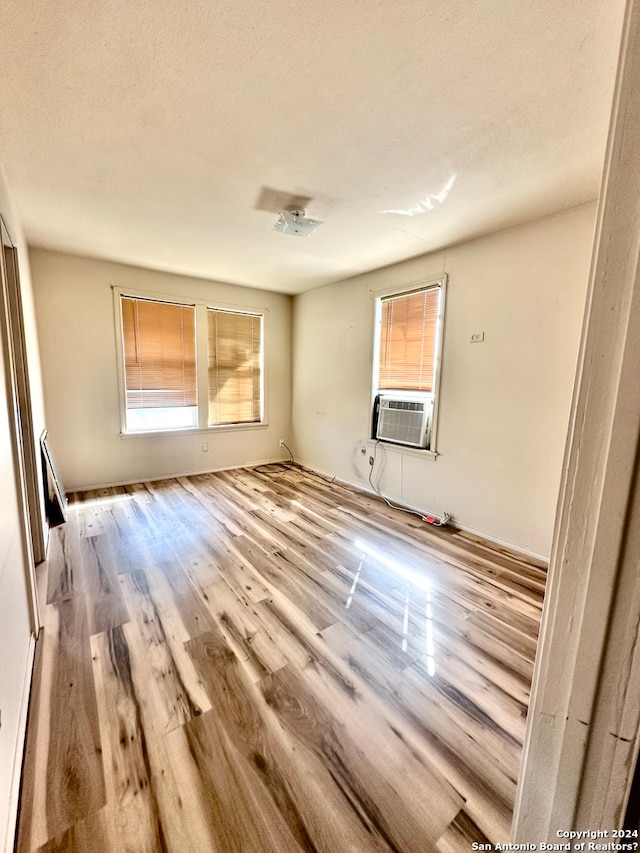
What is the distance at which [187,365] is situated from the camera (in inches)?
171

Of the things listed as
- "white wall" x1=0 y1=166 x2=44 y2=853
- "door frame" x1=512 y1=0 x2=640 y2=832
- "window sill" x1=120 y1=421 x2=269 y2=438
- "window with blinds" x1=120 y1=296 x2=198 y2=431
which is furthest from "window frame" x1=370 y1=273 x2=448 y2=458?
"white wall" x1=0 y1=166 x2=44 y2=853

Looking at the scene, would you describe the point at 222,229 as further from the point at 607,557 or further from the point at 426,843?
the point at 426,843

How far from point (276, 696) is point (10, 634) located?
1.03m

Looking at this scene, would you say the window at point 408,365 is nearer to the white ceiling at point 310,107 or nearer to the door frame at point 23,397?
the white ceiling at point 310,107

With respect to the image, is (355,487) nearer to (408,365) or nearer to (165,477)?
(408,365)

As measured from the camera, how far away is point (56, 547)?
2.59m

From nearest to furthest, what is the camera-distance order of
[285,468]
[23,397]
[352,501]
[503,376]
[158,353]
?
[23,397], [503,376], [352,501], [158,353], [285,468]

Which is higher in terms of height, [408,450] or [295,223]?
[295,223]

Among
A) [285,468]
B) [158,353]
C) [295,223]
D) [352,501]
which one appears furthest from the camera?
[285,468]

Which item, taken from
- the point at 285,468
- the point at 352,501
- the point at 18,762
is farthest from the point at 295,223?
the point at 285,468

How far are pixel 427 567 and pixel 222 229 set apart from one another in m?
3.10

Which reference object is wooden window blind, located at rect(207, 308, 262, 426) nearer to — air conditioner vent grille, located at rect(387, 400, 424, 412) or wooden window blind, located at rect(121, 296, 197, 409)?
wooden window blind, located at rect(121, 296, 197, 409)

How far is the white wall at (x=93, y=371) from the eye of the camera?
3523 mm

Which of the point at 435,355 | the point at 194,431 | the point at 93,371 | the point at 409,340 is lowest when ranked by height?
the point at 194,431
